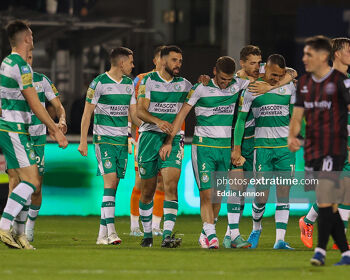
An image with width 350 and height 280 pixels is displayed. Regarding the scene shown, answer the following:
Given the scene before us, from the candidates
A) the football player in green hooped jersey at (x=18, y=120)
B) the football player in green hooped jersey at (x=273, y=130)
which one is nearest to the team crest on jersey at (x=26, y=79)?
the football player in green hooped jersey at (x=18, y=120)

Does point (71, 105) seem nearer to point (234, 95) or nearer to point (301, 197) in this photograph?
point (301, 197)

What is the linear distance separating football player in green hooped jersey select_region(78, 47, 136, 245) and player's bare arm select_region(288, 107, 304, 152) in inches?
113

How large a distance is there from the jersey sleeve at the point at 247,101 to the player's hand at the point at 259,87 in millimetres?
41

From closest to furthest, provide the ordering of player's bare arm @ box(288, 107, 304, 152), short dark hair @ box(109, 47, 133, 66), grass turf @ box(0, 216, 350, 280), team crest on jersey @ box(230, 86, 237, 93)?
grass turf @ box(0, 216, 350, 280) → player's bare arm @ box(288, 107, 304, 152) → team crest on jersey @ box(230, 86, 237, 93) → short dark hair @ box(109, 47, 133, 66)

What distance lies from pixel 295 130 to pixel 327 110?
12.2 inches

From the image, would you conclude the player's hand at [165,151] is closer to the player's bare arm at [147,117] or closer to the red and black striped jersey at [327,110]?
the player's bare arm at [147,117]

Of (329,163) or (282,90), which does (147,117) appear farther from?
(329,163)

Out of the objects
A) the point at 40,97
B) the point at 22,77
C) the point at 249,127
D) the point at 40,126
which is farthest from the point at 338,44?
the point at 40,126

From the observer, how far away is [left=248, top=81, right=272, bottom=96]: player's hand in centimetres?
1102

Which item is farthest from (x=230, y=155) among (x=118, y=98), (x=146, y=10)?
(x=146, y=10)

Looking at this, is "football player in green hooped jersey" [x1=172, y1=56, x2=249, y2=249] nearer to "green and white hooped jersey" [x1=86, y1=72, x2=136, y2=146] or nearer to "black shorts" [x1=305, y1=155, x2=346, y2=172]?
"green and white hooped jersey" [x1=86, y1=72, x2=136, y2=146]

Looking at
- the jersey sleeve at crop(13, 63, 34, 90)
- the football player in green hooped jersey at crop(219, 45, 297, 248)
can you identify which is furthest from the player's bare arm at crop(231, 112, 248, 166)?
the jersey sleeve at crop(13, 63, 34, 90)

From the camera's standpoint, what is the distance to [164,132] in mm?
10992

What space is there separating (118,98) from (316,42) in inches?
121
